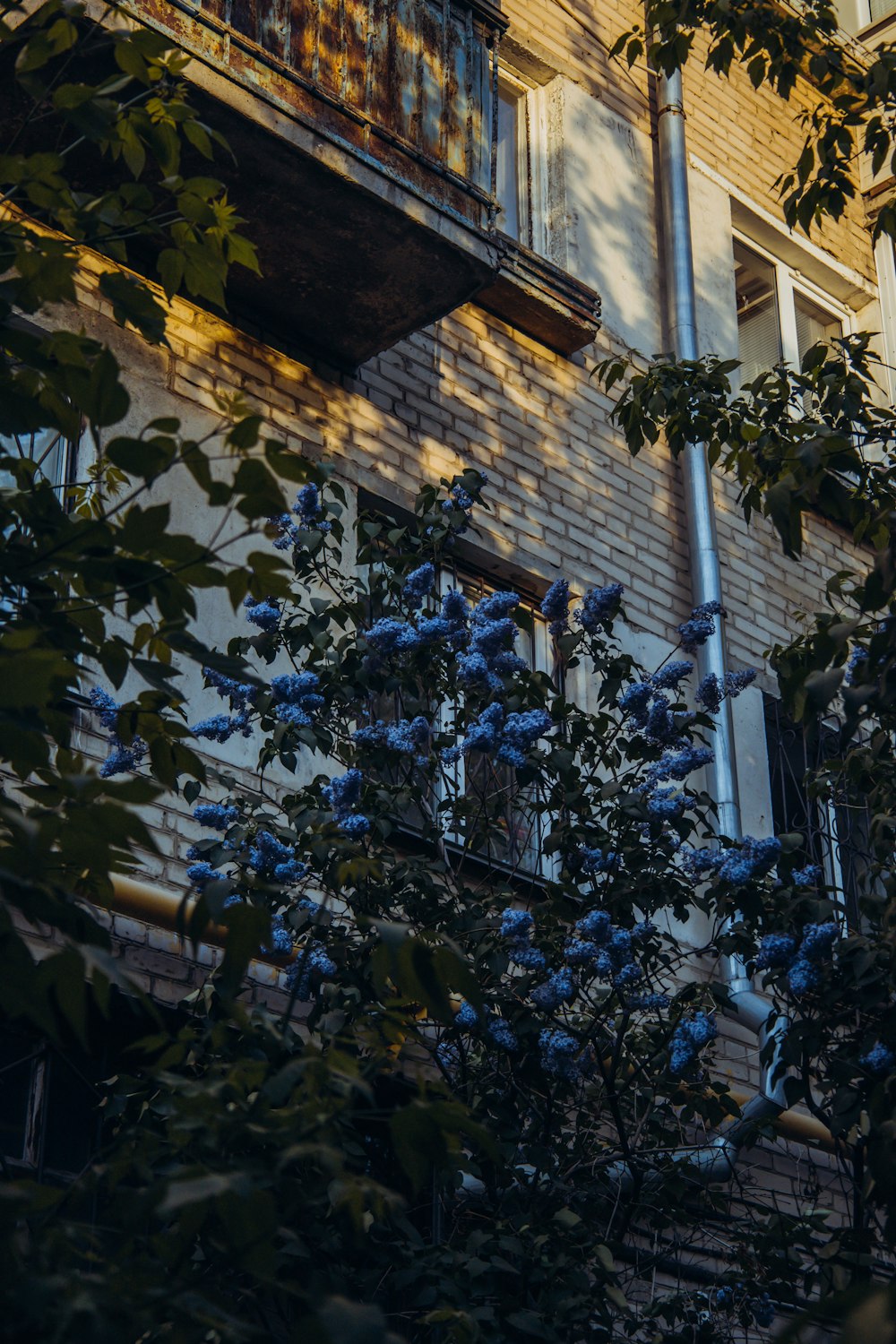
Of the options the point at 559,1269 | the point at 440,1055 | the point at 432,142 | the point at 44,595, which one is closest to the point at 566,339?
the point at 432,142

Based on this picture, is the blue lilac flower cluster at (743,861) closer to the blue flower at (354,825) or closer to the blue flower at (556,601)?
the blue flower at (556,601)

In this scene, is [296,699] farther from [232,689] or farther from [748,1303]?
[748,1303]

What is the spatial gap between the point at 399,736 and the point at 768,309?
6.29 metres

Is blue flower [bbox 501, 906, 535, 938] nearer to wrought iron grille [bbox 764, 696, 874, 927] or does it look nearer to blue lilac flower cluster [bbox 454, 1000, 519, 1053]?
blue lilac flower cluster [bbox 454, 1000, 519, 1053]

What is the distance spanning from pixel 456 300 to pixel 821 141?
1.79 m

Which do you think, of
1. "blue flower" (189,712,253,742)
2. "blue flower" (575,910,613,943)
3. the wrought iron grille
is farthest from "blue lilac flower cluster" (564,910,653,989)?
the wrought iron grille

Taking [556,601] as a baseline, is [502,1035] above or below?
below

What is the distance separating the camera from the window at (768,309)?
1047 cm

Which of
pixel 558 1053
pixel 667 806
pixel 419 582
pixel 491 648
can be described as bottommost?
pixel 558 1053

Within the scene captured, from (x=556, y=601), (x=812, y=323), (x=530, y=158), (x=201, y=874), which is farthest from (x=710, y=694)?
(x=812, y=323)

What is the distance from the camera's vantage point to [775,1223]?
5.13m

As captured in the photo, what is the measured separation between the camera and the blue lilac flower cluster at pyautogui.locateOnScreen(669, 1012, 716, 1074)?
488 centimetres

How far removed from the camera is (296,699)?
523 cm

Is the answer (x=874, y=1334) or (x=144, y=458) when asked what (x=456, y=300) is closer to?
(x=144, y=458)
